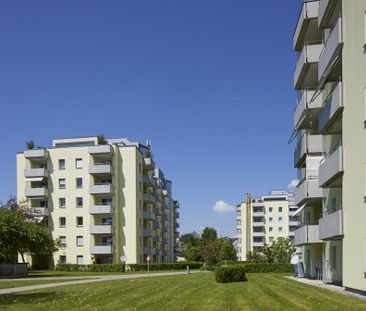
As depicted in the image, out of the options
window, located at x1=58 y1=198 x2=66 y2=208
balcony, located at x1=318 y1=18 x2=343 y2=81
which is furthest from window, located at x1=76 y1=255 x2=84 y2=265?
balcony, located at x1=318 y1=18 x2=343 y2=81

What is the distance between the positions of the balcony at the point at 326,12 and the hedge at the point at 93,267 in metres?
42.0

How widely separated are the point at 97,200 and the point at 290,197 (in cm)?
8412

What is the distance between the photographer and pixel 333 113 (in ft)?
81.0

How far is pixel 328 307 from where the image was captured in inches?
633

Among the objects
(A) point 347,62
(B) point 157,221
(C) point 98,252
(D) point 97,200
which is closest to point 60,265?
(C) point 98,252

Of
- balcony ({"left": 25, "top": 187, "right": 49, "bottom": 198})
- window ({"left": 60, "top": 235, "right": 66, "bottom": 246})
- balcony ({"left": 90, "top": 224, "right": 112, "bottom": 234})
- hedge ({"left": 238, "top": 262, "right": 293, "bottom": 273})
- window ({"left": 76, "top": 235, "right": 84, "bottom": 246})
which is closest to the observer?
hedge ({"left": 238, "top": 262, "right": 293, "bottom": 273})

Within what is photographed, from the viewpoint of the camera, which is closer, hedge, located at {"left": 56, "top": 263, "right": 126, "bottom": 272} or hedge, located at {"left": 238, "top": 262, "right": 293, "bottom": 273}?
hedge, located at {"left": 238, "top": 262, "right": 293, "bottom": 273}

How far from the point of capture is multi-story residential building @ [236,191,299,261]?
138 meters

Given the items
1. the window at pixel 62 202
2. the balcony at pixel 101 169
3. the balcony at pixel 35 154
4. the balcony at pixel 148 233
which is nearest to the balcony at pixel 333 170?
the balcony at pixel 101 169

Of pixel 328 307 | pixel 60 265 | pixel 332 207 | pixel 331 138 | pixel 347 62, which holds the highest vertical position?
pixel 347 62

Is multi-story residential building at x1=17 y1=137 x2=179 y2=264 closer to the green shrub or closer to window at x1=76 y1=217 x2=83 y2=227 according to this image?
window at x1=76 y1=217 x2=83 y2=227

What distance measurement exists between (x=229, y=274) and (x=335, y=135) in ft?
33.2

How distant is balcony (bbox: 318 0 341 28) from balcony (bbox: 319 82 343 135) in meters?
4.48

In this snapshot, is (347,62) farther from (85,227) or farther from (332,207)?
(85,227)
